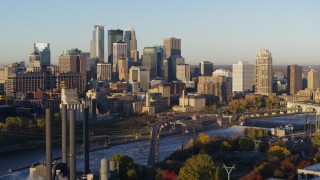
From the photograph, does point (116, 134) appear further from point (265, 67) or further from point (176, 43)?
point (176, 43)

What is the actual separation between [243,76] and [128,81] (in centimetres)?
835

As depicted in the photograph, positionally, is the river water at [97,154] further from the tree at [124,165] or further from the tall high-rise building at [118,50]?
the tall high-rise building at [118,50]

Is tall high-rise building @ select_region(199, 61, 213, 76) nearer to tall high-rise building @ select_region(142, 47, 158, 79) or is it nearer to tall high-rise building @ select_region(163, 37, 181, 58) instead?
tall high-rise building @ select_region(142, 47, 158, 79)

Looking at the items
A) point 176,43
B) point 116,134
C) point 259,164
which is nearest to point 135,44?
point 176,43

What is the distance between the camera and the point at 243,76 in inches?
1702

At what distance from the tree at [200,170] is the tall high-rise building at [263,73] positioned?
28.6m

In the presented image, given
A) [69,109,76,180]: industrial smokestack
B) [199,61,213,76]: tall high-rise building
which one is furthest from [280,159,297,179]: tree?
[199,61,213,76]: tall high-rise building

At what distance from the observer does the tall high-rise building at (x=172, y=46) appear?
57.4 metres

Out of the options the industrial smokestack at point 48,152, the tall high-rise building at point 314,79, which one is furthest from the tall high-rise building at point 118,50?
the industrial smokestack at point 48,152

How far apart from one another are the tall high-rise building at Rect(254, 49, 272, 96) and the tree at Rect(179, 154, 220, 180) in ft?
93.8

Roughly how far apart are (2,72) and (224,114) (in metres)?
17.0

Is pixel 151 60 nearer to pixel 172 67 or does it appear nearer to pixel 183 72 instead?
pixel 172 67

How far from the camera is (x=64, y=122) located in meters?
10.0

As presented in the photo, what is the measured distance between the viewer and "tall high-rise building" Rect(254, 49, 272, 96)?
38812 millimetres
